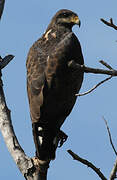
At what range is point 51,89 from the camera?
5461 millimetres

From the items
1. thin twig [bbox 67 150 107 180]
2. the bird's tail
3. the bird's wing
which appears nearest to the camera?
thin twig [bbox 67 150 107 180]

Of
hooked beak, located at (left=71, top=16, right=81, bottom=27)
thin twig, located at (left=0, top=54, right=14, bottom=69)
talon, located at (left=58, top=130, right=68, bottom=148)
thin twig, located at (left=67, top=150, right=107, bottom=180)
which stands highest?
hooked beak, located at (left=71, top=16, right=81, bottom=27)

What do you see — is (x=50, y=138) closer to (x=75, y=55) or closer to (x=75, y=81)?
(x=75, y=81)

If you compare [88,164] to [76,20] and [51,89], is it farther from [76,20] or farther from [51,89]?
→ [76,20]

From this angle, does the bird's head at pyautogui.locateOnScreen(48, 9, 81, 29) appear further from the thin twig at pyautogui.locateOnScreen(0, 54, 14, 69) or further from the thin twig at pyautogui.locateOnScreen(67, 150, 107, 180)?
the thin twig at pyautogui.locateOnScreen(67, 150, 107, 180)

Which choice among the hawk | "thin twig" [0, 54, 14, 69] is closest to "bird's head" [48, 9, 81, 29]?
the hawk

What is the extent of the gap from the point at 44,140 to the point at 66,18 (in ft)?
7.56

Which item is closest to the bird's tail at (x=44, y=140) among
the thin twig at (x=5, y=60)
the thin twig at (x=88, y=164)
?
the thin twig at (x=5, y=60)

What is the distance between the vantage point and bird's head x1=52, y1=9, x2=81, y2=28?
6641 mm

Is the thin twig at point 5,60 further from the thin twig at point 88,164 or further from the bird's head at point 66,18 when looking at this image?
the thin twig at point 88,164

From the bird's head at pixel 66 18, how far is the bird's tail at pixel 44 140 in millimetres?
2006

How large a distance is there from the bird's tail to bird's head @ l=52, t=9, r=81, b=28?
79.0 inches

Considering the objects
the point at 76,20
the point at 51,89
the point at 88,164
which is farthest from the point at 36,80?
the point at 88,164

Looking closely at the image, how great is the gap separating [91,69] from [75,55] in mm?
2403
